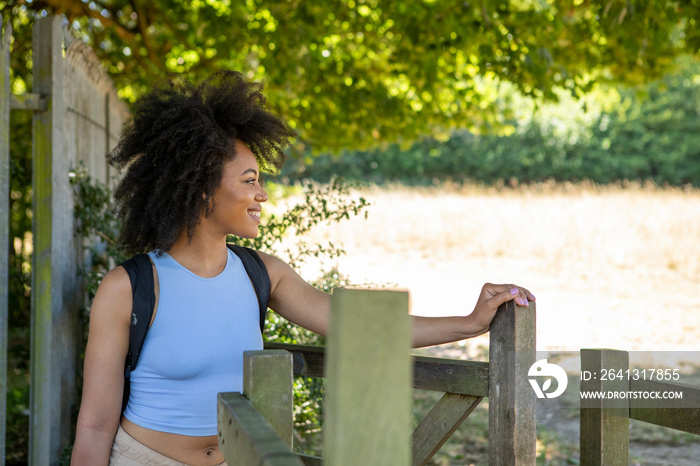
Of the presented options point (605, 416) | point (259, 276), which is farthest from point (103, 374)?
point (605, 416)

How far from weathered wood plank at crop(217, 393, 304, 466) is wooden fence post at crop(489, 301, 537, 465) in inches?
37.8

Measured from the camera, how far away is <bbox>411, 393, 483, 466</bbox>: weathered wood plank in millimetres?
2293

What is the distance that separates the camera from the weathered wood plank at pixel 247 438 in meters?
1.08

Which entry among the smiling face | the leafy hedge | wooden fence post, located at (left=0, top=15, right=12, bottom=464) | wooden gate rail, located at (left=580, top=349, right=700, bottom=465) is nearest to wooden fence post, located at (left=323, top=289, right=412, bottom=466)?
the smiling face

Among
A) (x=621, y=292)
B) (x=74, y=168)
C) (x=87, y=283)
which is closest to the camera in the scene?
(x=74, y=168)

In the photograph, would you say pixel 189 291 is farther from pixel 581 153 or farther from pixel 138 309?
pixel 581 153

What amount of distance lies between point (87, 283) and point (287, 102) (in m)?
5.33

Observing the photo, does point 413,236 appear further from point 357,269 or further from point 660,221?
point 660,221

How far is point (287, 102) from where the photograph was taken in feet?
27.2

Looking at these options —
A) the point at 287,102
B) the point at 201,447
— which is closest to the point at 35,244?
the point at 201,447

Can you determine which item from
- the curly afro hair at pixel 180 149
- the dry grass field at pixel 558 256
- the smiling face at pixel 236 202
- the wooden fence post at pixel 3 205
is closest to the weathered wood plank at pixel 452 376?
the smiling face at pixel 236 202

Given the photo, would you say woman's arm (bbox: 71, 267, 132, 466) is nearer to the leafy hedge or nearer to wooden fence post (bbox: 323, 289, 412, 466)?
wooden fence post (bbox: 323, 289, 412, 466)

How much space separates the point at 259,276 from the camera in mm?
2273

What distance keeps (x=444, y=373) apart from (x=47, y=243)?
158 centimetres
